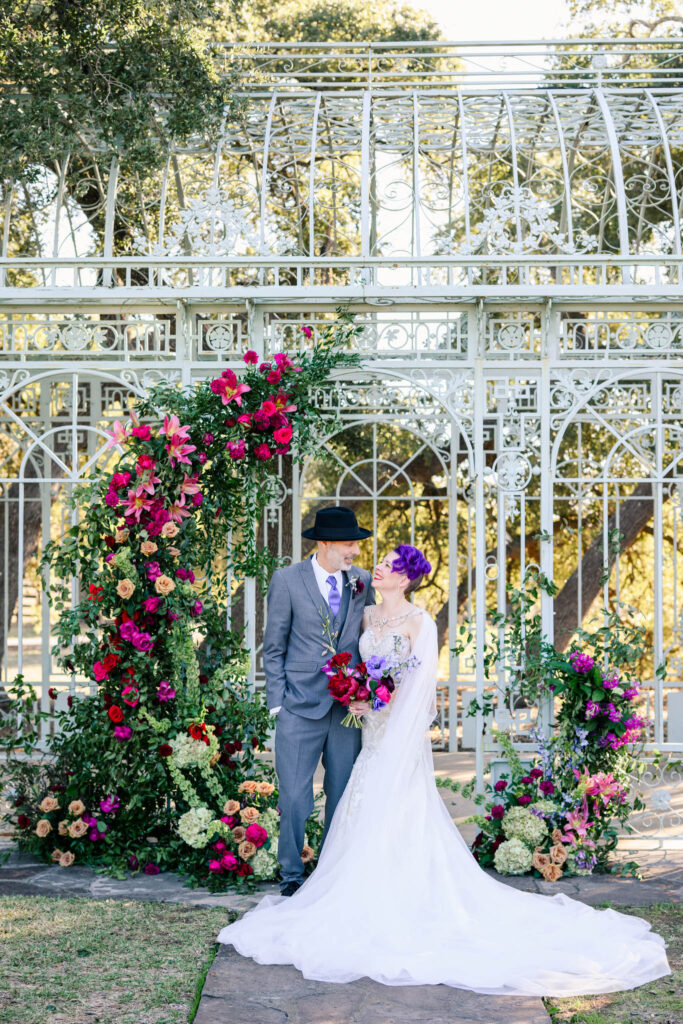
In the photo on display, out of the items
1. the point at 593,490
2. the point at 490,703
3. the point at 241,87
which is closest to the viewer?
the point at 490,703

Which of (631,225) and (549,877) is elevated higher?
(631,225)

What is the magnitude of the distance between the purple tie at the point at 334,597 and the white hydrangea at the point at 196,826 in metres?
1.26

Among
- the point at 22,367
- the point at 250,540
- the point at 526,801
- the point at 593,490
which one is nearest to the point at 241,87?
the point at 22,367

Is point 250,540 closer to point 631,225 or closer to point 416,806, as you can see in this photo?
point 416,806

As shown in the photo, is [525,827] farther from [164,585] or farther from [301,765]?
[164,585]

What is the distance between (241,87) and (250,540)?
3315mm

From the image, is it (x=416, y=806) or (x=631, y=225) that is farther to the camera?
(x=631, y=225)

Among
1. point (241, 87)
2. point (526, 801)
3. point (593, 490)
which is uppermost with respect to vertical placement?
point (241, 87)

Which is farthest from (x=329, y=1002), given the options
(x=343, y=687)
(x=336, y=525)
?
(x=336, y=525)

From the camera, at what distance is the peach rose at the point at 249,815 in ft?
17.5

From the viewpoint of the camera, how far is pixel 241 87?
718 cm

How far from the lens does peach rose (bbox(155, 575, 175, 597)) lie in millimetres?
5406

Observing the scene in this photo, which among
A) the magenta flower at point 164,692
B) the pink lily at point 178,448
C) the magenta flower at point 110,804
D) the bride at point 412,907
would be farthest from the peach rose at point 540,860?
the pink lily at point 178,448

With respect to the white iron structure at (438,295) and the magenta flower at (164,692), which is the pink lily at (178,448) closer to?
the white iron structure at (438,295)
